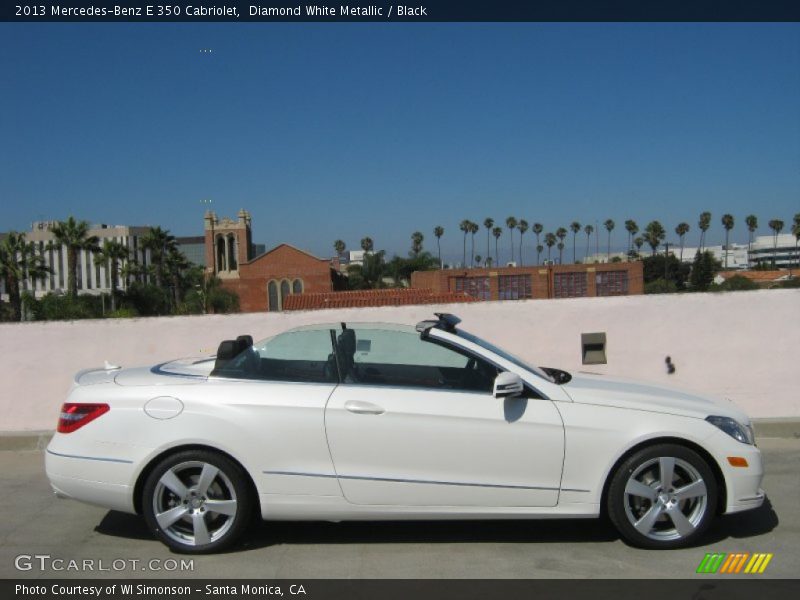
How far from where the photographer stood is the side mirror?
4574mm

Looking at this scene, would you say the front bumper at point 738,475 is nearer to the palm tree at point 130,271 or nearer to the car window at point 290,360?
the car window at point 290,360

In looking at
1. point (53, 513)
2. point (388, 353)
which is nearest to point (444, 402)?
point (388, 353)

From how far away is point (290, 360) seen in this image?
510 cm

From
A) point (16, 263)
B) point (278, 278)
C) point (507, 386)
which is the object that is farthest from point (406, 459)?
point (278, 278)

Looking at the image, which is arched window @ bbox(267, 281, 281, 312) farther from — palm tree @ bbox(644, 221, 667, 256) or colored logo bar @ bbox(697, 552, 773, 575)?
colored logo bar @ bbox(697, 552, 773, 575)

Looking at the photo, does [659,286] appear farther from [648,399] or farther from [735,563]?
[735,563]

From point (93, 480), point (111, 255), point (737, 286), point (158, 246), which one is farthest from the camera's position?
point (158, 246)

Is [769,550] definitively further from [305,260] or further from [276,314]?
[305,260]

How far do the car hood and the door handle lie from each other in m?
1.17

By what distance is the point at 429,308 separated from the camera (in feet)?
26.3

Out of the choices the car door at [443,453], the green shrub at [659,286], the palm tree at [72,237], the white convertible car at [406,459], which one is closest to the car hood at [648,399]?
the white convertible car at [406,459]

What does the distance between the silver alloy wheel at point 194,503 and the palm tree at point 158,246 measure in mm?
84482

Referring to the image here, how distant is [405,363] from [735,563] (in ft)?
7.82

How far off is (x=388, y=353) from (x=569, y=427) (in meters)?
1.30
